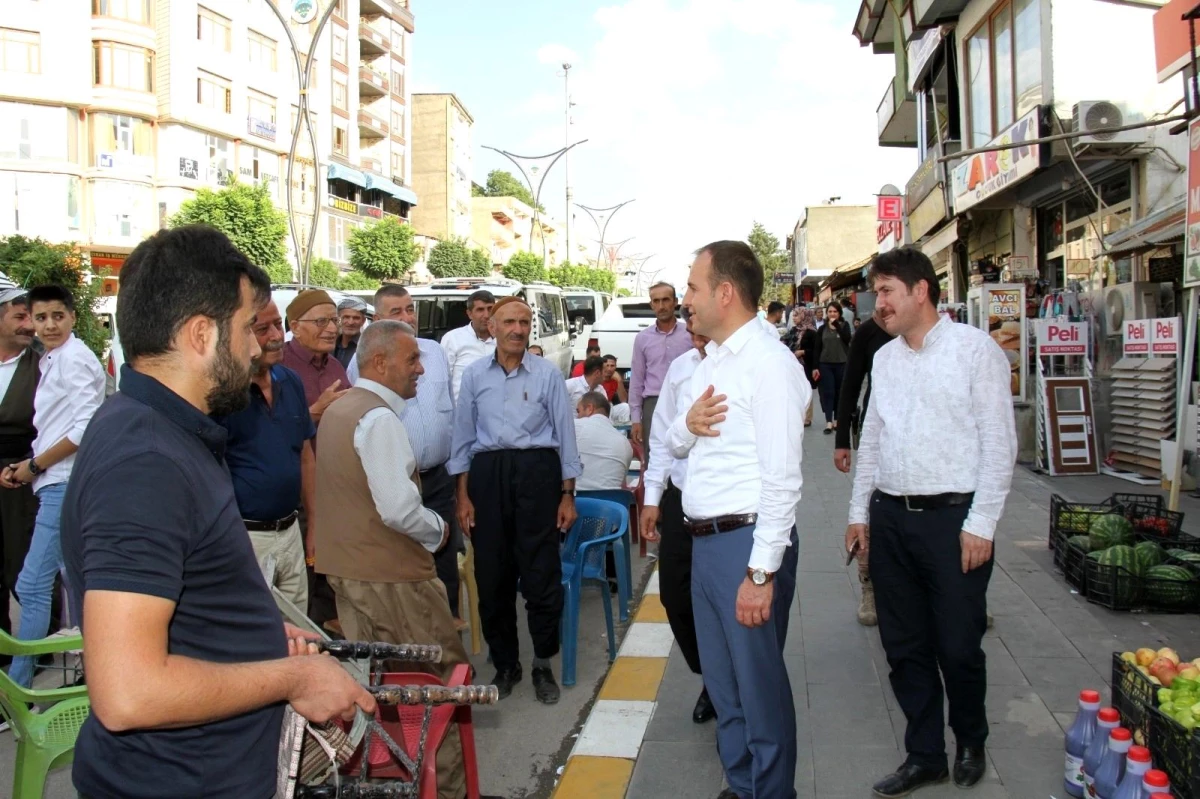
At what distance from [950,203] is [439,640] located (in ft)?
52.4

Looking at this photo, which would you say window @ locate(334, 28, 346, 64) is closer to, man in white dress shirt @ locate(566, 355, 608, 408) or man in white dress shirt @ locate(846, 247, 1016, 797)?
man in white dress shirt @ locate(566, 355, 608, 408)

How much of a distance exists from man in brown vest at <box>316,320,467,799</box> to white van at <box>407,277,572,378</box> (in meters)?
9.75

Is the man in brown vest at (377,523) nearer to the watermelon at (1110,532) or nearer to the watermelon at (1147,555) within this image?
Answer: the watermelon at (1147,555)

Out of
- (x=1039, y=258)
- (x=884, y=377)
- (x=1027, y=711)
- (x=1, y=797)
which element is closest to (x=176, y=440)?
(x=884, y=377)

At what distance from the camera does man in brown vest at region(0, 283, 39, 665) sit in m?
5.23

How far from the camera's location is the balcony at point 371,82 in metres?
56.4

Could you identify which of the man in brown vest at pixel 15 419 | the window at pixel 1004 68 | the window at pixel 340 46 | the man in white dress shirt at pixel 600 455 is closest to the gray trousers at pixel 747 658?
the man in white dress shirt at pixel 600 455

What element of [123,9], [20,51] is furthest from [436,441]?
[123,9]

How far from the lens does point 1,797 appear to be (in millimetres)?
3973

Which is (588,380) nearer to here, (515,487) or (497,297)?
(497,297)

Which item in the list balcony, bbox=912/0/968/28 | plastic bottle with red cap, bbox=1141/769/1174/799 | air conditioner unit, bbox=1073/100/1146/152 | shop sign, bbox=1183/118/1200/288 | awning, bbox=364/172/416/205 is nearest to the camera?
plastic bottle with red cap, bbox=1141/769/1174/799

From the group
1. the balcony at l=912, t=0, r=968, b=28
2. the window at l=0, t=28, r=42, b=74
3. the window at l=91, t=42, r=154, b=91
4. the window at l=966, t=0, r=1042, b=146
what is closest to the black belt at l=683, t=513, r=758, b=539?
the window at l=966, t=0, r=1042, b=146

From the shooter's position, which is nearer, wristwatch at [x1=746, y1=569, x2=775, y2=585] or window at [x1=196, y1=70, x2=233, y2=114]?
wristwatch at [x1=746, y1=569, x2=775, y2=585]

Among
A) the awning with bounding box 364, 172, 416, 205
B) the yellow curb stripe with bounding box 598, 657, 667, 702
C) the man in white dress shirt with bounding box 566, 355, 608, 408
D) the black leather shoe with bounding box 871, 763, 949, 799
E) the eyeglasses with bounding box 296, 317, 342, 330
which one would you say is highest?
the awning with bounding box 364, 172, 416, 205
